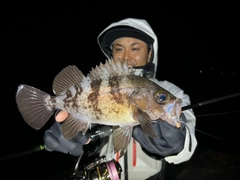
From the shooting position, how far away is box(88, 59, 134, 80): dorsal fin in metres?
1.81

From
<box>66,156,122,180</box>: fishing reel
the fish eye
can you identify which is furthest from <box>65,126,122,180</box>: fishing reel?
the fish eye

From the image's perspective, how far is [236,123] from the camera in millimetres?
9172

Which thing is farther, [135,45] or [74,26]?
[74,26]

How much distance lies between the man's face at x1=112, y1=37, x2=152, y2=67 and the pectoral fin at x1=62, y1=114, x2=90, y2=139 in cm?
178

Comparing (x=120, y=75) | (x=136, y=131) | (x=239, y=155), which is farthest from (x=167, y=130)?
(x=239, y=155)

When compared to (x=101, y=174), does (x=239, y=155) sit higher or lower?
lower

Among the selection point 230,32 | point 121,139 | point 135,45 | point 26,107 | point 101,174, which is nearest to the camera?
point 121,139

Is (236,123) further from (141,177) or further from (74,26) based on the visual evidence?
(74,26)

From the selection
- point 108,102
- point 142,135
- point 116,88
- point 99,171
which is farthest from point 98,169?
point 116,88

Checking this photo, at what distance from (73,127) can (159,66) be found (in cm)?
3705

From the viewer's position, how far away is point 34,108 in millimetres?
1899

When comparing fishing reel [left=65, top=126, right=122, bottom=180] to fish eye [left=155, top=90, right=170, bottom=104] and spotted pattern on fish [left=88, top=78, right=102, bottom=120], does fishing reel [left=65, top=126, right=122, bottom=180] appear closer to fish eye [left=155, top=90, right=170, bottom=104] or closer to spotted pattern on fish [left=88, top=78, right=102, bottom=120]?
spotted pattern on fish [left=88, top=78, right=102, bottom=120]

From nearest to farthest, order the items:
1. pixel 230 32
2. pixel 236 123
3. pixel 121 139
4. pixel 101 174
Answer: pixel 121 139 → pixel 101 174 → pixel 236 123 → pixel 230 32

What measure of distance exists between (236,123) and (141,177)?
813cm
